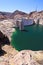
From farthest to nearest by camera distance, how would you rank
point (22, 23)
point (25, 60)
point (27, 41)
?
point (22, 23) < point (27, 41) < point (25, 60)

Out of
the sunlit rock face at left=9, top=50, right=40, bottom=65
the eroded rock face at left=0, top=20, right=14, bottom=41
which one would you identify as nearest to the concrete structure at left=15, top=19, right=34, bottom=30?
the eroded rock face at left=0, top=20, right=14, bottom=41

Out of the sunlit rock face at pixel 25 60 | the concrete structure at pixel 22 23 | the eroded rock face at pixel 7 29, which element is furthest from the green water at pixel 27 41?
the concrete structure at pixel 22 23

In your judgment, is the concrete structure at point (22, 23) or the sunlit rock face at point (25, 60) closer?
the sunlit rock face at point (25, 60)

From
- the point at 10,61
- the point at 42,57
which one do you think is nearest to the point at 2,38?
the point at 10,61

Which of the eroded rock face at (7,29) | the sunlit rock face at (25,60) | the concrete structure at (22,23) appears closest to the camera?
the sunlit rock face at (25,60)

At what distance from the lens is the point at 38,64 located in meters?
34.8

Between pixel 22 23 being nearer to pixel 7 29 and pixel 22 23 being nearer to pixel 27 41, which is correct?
pixel 7 29

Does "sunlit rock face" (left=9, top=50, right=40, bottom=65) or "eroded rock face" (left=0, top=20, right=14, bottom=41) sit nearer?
"sunlit rock face" (left=9, top=50, right=40, bottom=65)

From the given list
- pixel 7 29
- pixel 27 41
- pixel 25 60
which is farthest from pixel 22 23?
pixel 25 60

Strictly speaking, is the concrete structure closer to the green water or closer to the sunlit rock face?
the green water

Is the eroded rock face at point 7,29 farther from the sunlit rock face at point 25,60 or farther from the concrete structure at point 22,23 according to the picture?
the sunlit rock face at point 25,60

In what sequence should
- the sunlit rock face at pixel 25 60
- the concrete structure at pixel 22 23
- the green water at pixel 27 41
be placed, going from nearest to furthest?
the sunlit rock face at pixel 25 60
the green water at pixel 27 41
the concrete structure at pixel 22 23

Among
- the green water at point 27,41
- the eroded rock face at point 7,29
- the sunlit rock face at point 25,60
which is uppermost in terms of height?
the sunlit rock face at point 25,60

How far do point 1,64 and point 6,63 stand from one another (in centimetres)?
140
